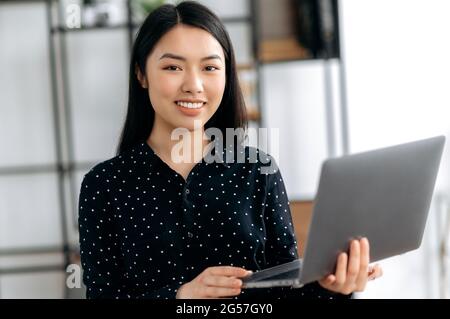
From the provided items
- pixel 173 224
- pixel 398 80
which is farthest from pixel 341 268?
pixel 398 80

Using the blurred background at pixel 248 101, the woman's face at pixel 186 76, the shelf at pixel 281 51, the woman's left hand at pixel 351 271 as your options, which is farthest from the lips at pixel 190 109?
the shelf at pixel 281 51

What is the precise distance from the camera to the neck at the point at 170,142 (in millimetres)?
937

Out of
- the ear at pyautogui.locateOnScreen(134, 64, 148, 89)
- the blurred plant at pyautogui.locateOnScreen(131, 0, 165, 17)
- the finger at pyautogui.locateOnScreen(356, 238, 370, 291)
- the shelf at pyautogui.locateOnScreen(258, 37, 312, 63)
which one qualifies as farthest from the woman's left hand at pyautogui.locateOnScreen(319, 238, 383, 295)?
the blurred plant at pyautogui.locateOnScreen(131, 0, 165, 17)

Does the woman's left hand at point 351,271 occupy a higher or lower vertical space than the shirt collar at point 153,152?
lower

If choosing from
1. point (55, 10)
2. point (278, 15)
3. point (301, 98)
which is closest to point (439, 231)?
point (301, 98)

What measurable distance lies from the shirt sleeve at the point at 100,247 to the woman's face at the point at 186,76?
0.45ft

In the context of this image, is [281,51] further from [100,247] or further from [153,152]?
[100,247]

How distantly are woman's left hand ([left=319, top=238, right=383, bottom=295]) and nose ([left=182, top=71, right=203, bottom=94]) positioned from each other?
0.27 metres

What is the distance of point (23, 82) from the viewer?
8.79 feet

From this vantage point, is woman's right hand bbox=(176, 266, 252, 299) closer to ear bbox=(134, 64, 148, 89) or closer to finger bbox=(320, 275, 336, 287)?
finger bbox=(320, 275, 336, 287)

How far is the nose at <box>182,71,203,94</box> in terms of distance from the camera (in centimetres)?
87

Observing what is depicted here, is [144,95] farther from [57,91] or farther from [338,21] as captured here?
[57,91]

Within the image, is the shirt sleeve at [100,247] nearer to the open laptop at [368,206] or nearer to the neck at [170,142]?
the neck at [170,142]
